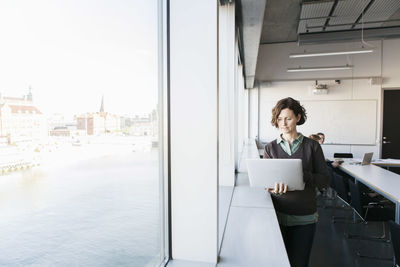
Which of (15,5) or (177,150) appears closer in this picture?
(15,5)

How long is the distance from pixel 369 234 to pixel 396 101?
6.25 metres

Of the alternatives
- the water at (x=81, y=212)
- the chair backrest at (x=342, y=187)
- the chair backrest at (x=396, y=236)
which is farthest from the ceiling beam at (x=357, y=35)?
the water at (x=81, y=212)

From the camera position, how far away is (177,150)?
3.81 ft

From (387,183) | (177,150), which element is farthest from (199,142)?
(387,183)

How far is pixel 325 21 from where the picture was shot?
557cm

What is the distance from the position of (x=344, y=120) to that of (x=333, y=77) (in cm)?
141

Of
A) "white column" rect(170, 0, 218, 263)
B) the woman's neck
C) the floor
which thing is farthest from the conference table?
"white column" rect(170, 0, 218, 263)

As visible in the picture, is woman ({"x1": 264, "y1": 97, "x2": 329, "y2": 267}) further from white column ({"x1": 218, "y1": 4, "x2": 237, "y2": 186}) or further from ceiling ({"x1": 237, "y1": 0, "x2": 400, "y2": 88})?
ceiling ({"x1": 237, "y1": 0, "x2": 400, "y2": 88})

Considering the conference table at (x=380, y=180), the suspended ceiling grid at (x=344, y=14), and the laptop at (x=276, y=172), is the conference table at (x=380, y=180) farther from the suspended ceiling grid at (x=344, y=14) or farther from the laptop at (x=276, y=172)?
the suspended ceiling grid at (x=344, y=14)

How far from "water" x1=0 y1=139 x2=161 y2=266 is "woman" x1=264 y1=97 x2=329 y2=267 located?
110cm

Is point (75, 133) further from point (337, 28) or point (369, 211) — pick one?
point (337, 28)

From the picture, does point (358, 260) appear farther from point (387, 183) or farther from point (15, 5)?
point (15, 5)

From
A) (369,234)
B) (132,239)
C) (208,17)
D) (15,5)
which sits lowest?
(369,234)

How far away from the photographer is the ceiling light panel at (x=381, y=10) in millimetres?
4524
